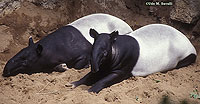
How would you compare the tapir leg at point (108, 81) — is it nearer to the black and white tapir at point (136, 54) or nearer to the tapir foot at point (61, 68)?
the black and white tapir at point (136, 54)

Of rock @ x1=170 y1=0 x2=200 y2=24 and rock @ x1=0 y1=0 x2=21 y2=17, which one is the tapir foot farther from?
rock @ x1=170 y1=0 x2=200 y2=24

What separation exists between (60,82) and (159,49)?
1.86 metres

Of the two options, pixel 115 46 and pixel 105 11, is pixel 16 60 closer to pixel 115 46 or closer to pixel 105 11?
pixel 115 46

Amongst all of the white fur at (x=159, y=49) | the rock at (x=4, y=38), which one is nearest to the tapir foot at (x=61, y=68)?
the white fur at (x=159, y=49)

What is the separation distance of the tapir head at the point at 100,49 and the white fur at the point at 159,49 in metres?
0.73

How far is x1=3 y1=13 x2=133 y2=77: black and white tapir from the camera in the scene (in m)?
5.68

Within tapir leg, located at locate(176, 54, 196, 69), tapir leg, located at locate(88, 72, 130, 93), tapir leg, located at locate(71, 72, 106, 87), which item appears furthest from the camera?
tapir leg, located at locate(176, 54, 196, 69)

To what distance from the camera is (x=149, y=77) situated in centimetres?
546

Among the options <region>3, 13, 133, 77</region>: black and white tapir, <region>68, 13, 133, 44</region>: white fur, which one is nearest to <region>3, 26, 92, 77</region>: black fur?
<region>3, 13, 133, 77</region>: black and white tapir

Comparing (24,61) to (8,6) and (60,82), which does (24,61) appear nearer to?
(60,82)

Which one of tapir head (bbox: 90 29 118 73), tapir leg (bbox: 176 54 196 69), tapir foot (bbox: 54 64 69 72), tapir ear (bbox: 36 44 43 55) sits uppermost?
tapir head (bbox: 90 29 118 73)

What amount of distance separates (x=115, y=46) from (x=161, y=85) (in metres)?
0.99

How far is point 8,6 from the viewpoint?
272 inches

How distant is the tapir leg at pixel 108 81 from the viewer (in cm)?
501
